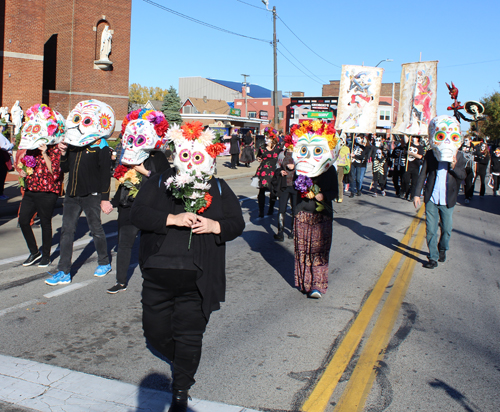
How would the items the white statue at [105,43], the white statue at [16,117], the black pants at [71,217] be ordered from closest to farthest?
1. the black pants at [71,217]
2. the white statue at [16,117]
3. the white statue at [105,43]

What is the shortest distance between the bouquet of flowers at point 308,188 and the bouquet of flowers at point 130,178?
1.80 m

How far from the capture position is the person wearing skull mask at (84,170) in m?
5.73

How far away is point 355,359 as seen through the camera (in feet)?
13.3

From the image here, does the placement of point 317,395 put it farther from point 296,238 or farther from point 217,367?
point 296,238

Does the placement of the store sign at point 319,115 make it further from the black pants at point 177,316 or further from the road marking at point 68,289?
the black pants at point 177,316

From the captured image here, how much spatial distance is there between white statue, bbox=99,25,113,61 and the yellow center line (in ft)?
89.3

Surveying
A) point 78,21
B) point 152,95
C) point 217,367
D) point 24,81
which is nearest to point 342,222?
point 217,367

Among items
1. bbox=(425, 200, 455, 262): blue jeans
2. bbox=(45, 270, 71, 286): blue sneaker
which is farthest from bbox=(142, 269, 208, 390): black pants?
bbox=(425, 200, 455, 262): blue jeans

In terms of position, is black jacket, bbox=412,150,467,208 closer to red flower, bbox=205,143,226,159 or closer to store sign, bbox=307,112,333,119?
red flower, bbox=205,143,226,159

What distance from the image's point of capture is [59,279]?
580cm

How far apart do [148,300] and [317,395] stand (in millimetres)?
1395

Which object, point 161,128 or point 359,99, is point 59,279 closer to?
point 161,128

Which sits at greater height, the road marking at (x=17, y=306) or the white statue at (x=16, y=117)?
the white statue at (x=16, y=117)

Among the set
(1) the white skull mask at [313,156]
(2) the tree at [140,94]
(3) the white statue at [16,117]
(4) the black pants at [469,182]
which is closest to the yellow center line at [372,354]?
(1) the white skull mask at [313,156]
